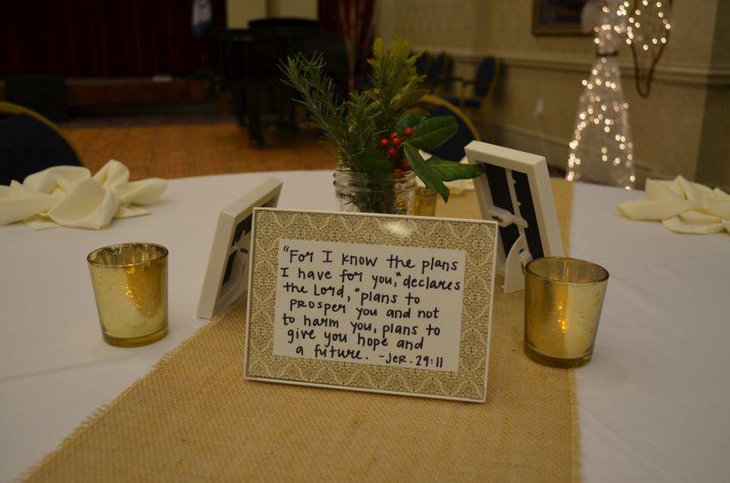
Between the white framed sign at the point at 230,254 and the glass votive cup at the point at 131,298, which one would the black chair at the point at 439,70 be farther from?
the glass votive cup at the point at 131,298

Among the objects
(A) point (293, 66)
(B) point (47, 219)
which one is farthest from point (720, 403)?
(B) point (47, 219)

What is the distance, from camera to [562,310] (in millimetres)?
698

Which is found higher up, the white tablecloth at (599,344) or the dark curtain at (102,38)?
the dark curtain at (102,38)

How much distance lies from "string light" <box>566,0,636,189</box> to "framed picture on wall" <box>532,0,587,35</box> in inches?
31.6

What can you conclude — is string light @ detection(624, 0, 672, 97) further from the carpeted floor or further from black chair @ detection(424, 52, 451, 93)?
black chair @ detection(424, 52, 451, 93)

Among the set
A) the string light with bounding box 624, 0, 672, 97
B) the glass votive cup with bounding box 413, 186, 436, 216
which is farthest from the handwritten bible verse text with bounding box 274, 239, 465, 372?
the string light with bounding box 624, 0, 672, 97

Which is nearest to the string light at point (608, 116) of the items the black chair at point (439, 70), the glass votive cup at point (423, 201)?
the black chair at point (439, 70)

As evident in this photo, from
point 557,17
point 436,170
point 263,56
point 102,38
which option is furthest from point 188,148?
point 436,170

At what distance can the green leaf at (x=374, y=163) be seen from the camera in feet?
2.52

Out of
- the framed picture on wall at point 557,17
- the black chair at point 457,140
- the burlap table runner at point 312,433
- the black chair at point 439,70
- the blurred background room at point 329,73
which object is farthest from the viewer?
the black chair at point 439,70

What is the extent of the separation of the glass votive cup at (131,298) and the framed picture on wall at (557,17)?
472 centimetres

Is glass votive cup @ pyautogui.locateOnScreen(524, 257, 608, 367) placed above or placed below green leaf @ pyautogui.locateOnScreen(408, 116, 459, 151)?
below

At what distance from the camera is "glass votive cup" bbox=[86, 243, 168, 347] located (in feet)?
2.41

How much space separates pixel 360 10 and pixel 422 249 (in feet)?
29.0
